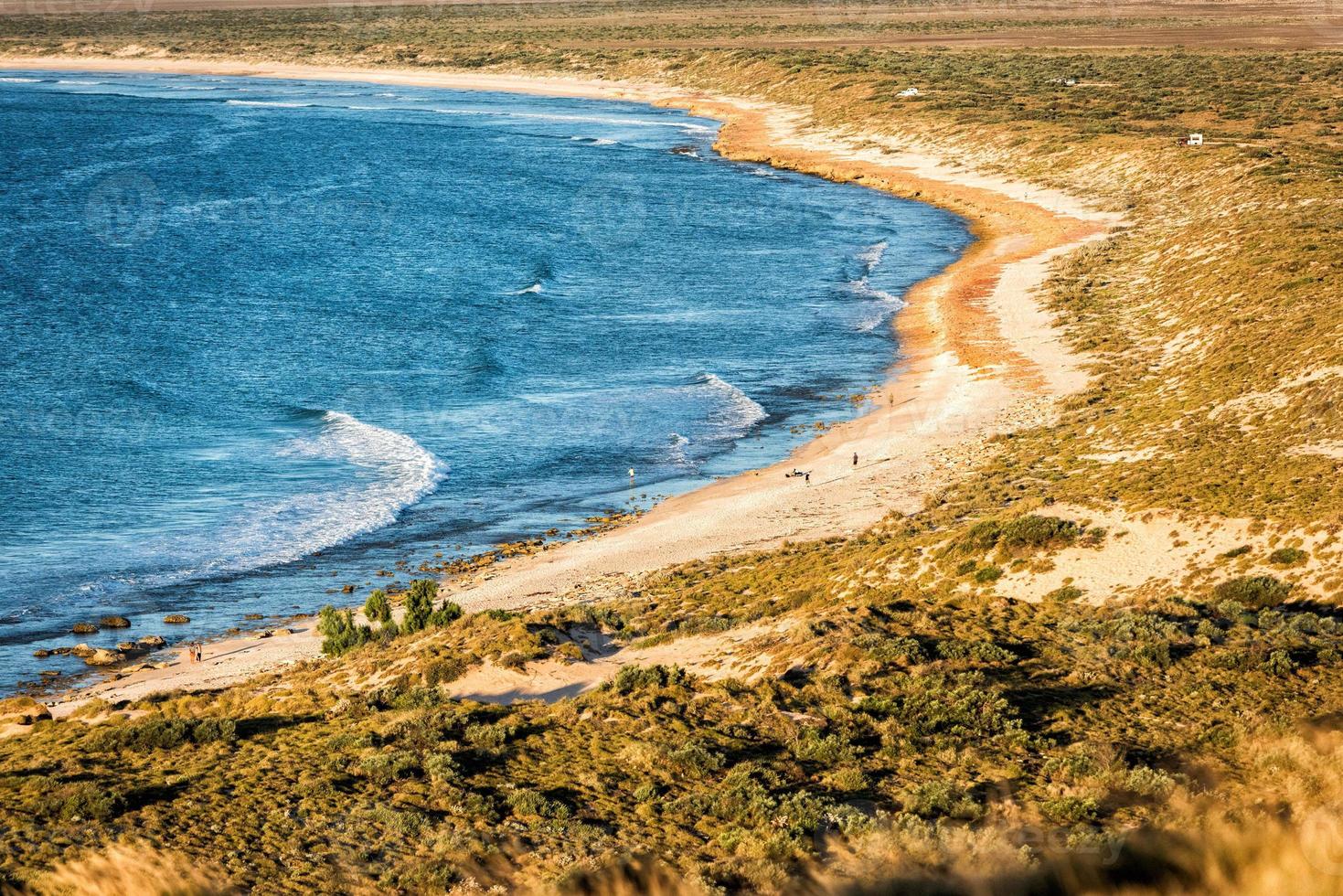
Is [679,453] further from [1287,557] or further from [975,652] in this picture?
[975,652]

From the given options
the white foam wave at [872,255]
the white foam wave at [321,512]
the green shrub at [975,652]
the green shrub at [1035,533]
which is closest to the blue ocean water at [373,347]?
the white foam wave at [321,512]

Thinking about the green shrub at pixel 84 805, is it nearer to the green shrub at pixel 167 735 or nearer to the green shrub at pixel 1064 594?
the green shrub at pixel 167 735

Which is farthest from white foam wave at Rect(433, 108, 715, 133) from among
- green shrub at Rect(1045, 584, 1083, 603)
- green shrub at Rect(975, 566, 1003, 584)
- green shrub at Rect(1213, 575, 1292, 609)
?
green shrub at Rect(1213, 575, 1292, 609)

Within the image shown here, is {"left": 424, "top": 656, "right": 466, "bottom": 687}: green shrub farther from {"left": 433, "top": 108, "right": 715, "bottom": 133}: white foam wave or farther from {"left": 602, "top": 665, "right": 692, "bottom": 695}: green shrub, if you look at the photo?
{"left": 433, "top": 108, "right": 715, "bottom": 133}: white foam wave

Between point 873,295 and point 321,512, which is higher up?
point 873,295

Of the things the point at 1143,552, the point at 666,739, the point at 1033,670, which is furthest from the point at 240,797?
the point at 1143,552

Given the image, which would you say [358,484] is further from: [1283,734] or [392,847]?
[1283,734]

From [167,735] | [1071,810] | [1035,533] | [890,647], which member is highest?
[1071,810]

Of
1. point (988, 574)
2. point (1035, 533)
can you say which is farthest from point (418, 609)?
point (1035, 533)
